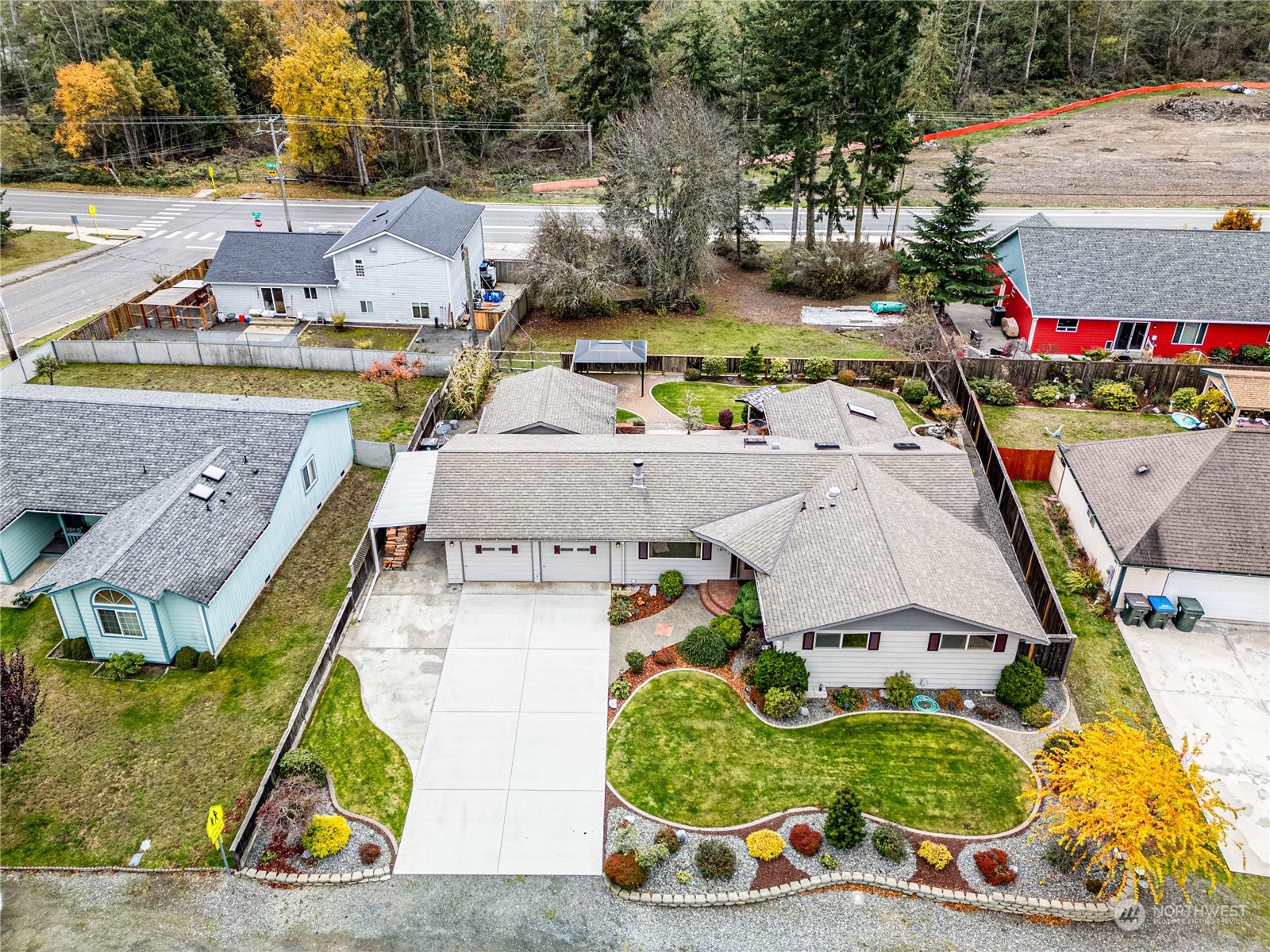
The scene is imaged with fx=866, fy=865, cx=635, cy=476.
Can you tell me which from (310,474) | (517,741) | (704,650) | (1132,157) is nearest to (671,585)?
(704,650)

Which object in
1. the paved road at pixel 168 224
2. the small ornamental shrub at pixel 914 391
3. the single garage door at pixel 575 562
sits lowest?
the single garage door at pixel 575 562

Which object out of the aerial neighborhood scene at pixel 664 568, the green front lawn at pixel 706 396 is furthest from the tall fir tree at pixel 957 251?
the green front lawn at pixel 706 396

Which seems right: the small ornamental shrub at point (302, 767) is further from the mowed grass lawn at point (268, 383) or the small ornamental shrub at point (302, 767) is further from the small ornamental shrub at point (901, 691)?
the mowed grass lawn at point (268, 383)

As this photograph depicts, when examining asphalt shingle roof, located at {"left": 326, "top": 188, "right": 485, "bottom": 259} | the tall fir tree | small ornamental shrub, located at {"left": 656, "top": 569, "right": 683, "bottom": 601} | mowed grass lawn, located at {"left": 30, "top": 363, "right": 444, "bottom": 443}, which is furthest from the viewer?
asphalt shingle roof, located at {"left": 326, "top": 188, "right": 485, "bottom": 259}

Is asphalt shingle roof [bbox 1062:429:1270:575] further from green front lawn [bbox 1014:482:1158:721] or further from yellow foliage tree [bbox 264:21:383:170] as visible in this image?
yellow foliage tree [bbox 264:21:383:170]

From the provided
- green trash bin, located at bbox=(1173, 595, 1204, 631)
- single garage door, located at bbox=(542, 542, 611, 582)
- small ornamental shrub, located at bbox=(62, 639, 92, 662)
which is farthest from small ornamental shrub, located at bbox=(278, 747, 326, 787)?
green trash bin, located at bbox=(1173, 595, 1204, 631)

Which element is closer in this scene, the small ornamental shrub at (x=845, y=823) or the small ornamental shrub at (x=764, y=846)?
the small ornamental shrub at (x=764, y=846)

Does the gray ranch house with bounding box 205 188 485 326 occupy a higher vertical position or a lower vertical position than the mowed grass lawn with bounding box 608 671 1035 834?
higher
